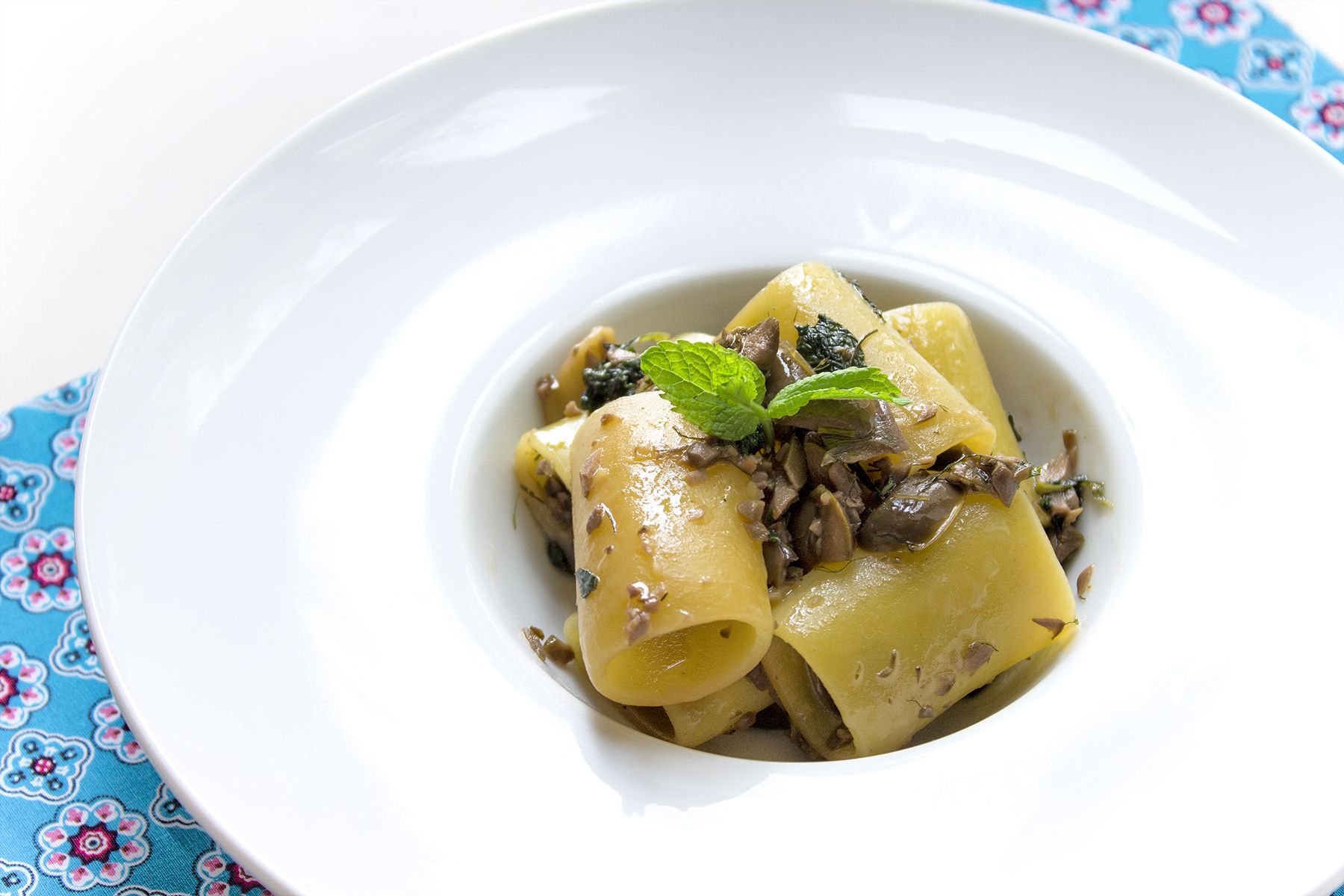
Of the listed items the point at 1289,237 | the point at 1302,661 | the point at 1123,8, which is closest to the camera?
the point at 1302,661

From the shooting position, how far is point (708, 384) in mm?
2711

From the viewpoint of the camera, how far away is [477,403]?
319 cm

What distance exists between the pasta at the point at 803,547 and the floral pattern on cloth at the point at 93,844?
1.09 meters

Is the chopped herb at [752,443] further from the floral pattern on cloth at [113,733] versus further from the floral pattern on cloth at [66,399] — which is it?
the floral pattern on cloth at [66,399]

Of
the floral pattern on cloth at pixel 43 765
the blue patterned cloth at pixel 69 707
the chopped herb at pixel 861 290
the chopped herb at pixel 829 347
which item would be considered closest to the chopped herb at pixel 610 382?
the chopped herb at pixel 829 347

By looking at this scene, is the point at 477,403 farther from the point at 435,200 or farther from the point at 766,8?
the point at 766,8

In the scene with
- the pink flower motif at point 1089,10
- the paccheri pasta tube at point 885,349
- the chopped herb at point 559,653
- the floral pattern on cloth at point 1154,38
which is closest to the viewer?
the paccheri pasta tube at point 885,349

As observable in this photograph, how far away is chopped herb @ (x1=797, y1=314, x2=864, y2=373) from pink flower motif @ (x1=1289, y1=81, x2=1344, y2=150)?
2.04m

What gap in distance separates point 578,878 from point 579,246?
1841 millimetres

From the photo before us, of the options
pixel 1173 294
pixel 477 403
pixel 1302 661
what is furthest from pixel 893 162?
pixel 1302 661

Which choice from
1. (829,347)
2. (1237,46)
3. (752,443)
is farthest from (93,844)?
(1237,46)

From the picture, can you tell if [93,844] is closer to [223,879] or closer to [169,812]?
[169,812]

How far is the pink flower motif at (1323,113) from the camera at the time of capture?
389 cm

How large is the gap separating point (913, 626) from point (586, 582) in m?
0.74
